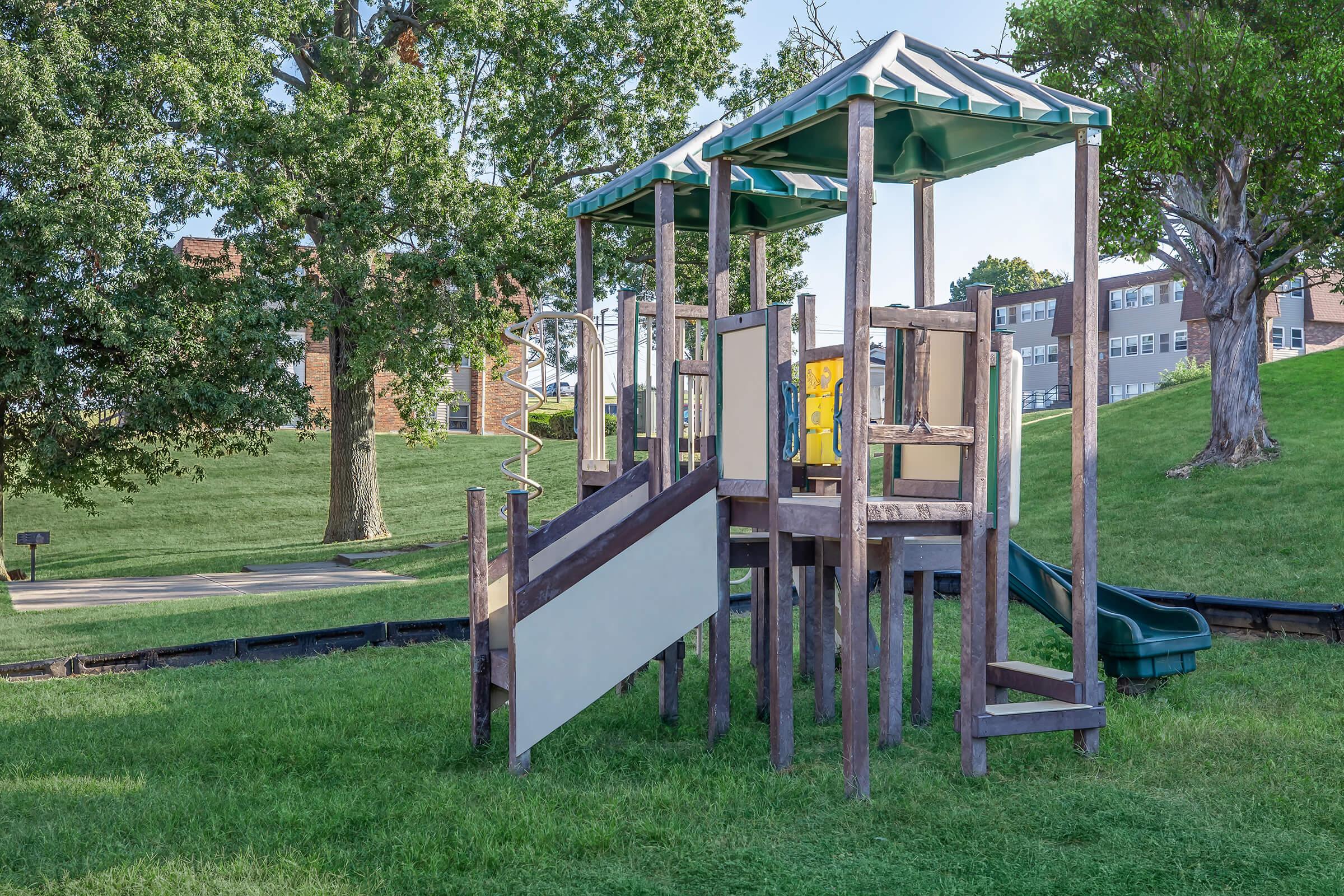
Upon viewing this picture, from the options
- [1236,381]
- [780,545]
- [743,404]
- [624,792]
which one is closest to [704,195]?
[743,404]

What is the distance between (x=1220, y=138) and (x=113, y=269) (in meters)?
15.4

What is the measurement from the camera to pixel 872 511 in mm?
5211

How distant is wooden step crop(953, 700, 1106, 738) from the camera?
5.32m

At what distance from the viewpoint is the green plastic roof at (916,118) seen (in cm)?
520

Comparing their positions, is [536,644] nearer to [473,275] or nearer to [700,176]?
[700,176]

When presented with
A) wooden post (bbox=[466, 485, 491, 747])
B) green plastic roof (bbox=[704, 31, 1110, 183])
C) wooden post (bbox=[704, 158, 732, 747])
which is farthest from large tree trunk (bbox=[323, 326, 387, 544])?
green plastic roof (bbox=[704, 31, 1110, 183])

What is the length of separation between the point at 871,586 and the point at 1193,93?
8.38 m

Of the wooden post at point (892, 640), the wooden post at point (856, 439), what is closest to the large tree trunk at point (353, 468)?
the wooden post at point (892, 640)

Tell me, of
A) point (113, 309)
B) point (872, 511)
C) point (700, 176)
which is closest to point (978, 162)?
point (700, 176)

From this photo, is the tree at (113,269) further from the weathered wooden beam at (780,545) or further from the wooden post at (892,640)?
the wooden post at (892,640)

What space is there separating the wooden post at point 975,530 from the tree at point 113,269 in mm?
12136

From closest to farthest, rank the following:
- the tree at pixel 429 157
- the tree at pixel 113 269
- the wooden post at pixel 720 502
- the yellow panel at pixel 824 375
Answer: the wooden post at pixel 720 502, the yellow panel at pixel 824 375, the tree at pixel 113 269, the tree at pixel 429 157

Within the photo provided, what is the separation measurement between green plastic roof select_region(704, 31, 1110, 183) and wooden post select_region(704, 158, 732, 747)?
11.3 inches

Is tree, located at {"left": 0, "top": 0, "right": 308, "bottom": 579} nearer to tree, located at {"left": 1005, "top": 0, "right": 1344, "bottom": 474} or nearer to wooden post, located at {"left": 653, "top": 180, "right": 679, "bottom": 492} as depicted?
wooden post, located at {"left": 653, "top": 180, "right": 679, "bottom": 492}
